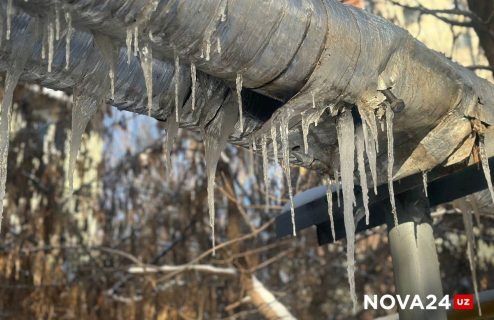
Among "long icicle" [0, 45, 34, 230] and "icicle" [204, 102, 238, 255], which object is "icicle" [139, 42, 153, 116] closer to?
"long icicle" [0, 45, 34, 230]

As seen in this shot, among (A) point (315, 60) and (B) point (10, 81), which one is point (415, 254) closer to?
(A) point (315, 60)

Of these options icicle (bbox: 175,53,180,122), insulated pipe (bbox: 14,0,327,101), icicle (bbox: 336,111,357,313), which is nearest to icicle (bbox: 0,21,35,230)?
insulated pipe (bbox: 14,0,327,101)

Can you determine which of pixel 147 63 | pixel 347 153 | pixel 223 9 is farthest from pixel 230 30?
pixel 347 153

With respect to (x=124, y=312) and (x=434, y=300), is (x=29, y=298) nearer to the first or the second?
(x=124, y=312)

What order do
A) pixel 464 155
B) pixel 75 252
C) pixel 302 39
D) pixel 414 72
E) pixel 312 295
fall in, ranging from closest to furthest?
pixel 302 39, pixel 414 72, pixel 464 155, pixel 75 252, pixel 312 295

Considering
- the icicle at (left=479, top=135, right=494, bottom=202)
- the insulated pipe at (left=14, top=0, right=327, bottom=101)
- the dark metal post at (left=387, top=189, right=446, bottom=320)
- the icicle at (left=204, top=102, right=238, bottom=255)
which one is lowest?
the dark metal post at (left=387, top=189, right=446, bottom=320)

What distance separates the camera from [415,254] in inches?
146

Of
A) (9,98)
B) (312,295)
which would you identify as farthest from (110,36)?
(312,295)

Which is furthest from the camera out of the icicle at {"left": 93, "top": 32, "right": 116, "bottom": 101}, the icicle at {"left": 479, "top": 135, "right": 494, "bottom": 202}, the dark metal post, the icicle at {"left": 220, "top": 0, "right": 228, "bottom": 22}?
the dark metal post

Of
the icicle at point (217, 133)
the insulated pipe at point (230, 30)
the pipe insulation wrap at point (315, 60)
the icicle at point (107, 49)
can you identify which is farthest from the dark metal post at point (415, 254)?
the icicle at point (107, 49)

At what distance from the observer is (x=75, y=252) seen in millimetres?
9031

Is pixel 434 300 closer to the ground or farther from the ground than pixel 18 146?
closer to the ground

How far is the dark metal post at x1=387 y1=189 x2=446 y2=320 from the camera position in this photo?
3621mm

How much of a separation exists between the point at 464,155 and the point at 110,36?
7.30 feet
